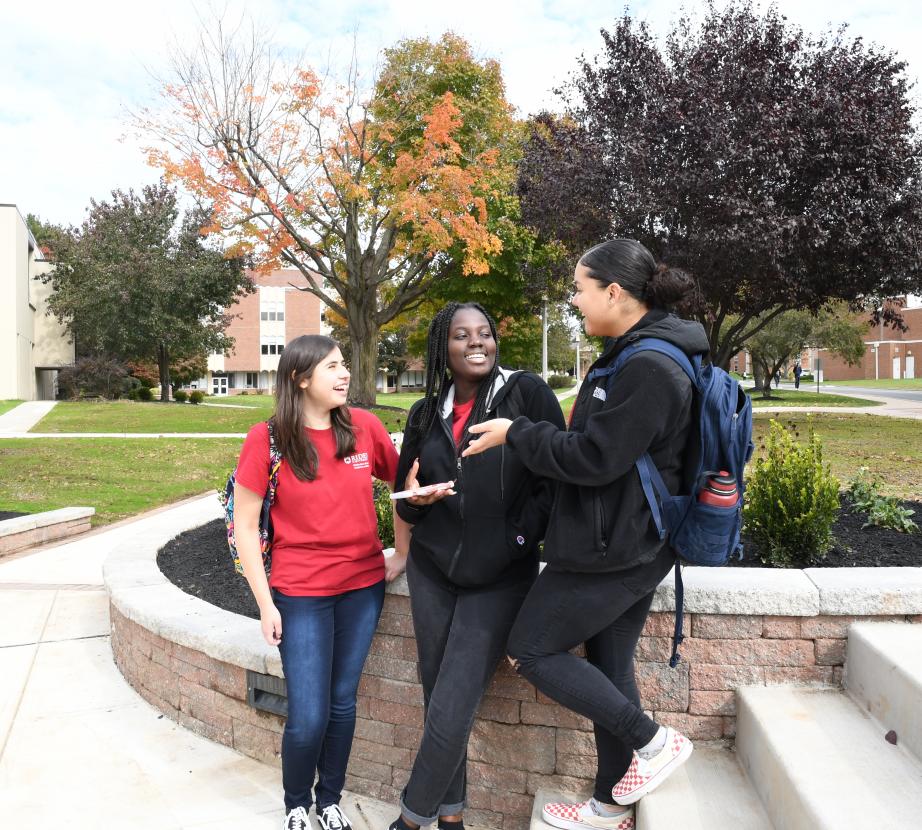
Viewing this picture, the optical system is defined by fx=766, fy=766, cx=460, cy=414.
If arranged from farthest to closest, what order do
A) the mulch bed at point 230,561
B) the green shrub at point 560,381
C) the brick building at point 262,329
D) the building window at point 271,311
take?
the building window at point 271,311 → the brick building at point 262,329 → the green shrub at point 560,381 → the mulch bed at point 230,561

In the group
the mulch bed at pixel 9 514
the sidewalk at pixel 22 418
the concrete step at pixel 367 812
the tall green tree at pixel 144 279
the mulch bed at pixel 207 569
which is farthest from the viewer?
the tall green tree at pixel 144 279

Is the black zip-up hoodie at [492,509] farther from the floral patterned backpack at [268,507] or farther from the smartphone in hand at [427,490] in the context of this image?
the floral patterned backpack at [268,507]

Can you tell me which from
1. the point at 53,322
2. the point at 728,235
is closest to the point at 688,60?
the point at 728,235

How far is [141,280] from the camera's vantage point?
32.5 meters

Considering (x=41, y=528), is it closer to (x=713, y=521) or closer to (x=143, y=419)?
(x=713, y=521)

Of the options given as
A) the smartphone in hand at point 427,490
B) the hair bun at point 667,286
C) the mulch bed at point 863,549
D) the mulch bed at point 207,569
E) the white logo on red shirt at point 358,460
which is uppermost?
the hair bun at point 667,286

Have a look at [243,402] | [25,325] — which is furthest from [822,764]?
[25,325]

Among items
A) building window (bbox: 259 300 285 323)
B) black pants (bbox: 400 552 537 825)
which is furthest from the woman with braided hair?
building window (bbox: 259 300 285 323)

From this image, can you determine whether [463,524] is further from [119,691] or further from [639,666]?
[119,691]

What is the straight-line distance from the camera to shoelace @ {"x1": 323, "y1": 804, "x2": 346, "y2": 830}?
9.13ft

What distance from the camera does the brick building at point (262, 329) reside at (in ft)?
235

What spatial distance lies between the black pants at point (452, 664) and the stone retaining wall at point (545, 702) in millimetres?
424

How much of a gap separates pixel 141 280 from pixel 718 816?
34.0 meters

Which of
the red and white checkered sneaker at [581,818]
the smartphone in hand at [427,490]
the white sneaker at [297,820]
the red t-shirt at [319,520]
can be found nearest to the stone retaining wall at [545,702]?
the red and white checkered sneaker at [581,818]
